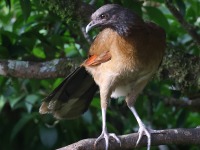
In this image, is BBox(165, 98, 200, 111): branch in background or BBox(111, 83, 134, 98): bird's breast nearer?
BBox(111, 83, 134, 98): bird's breast

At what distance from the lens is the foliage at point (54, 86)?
15.3 ft

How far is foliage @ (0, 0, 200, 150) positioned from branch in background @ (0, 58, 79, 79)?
14 centimetres

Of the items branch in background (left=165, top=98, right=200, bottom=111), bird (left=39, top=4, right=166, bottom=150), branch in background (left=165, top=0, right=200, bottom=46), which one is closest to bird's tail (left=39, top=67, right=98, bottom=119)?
bird (left=39, top=4, right=166, bottom=150)

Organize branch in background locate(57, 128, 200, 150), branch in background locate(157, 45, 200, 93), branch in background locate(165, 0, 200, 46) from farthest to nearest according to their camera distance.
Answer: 1. branch in background locate(165, 0, 200, 46)
2. branch in background locate(157, 45, 200, 93)
3. branch in background locate(57, 128, 200, 150)

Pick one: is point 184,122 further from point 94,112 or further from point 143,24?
point 143,24

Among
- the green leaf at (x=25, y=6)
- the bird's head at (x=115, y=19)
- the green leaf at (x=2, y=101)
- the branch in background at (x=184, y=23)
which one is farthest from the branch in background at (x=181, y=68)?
the green leaf at (x=2, y=101)

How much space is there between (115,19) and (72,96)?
0.87 meters

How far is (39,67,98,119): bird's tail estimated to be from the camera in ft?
14.8

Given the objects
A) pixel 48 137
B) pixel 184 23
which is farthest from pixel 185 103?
pixel 48 137

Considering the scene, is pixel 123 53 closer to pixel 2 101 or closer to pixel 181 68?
pixel 181 68

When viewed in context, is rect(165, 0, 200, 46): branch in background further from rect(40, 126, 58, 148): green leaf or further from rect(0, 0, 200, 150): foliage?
rect(40, 126, 58, 148): green leaf

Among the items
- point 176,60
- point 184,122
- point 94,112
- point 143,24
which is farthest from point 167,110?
point 143,24

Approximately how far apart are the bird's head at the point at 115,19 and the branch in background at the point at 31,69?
642 mm

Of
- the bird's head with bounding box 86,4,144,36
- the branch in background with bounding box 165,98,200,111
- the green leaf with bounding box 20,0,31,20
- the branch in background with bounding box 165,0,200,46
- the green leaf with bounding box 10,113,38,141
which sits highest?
the green leaf with bounding box 20,0,31,20
